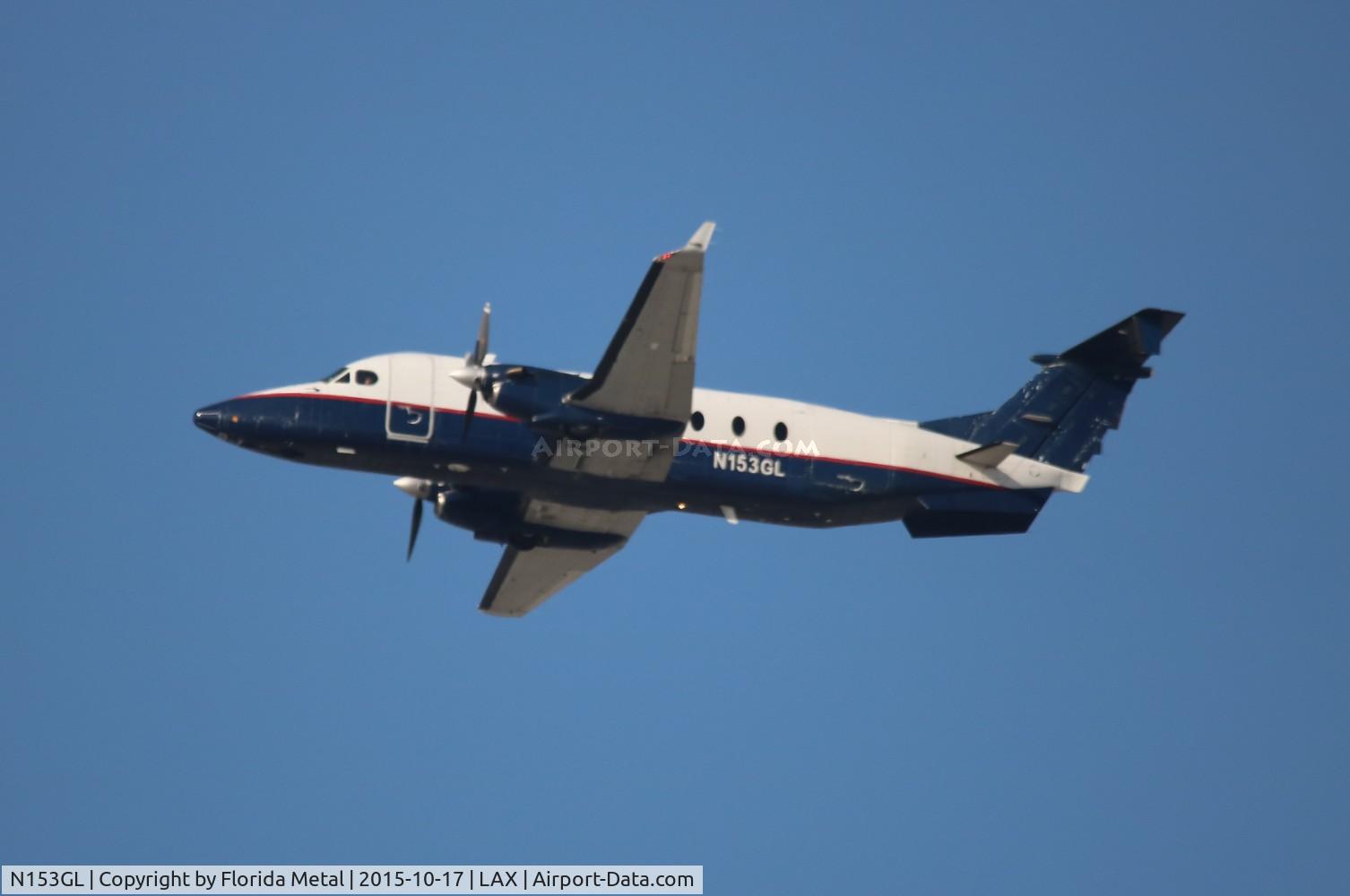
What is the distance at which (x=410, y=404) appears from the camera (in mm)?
28453

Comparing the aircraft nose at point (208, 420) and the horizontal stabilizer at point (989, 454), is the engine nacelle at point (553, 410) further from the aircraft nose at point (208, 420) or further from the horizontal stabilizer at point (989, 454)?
the horizontal stabilizer at point (989, 454)

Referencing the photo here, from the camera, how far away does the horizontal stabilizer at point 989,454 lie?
103ft

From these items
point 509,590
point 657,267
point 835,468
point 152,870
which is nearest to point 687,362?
point 657,267

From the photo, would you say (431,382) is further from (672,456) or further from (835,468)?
(835,468)

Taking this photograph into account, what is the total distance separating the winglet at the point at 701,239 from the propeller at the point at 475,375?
3928 millimetres

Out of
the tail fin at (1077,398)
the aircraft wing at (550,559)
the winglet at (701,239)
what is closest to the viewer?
the winglet at (701,239)

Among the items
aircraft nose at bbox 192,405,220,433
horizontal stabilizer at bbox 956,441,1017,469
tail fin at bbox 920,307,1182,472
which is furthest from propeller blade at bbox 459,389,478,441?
tail fin at bbox 920,307,1182,472

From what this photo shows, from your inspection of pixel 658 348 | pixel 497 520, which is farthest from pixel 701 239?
pixel 497 520

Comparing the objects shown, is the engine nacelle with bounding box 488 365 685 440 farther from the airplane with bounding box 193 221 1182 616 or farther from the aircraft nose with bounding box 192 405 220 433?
the aircraft nose with bounding box 192 405 220 433

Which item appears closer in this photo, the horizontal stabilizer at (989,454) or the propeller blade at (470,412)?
the propeller blade at (470,412)

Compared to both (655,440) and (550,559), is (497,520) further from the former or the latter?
(655,440)

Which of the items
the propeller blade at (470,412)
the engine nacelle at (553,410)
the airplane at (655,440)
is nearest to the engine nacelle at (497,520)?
the airplane at (655,440)

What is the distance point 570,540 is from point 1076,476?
10.3m

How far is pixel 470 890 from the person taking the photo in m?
28.9
